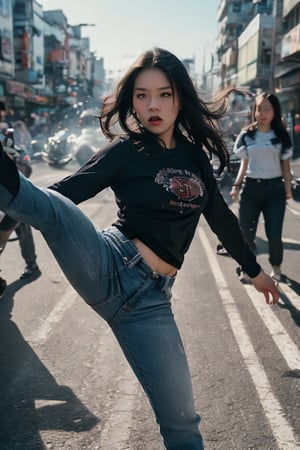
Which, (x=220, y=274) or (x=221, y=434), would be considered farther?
(x=220, y=274)

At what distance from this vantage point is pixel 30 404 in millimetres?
3531

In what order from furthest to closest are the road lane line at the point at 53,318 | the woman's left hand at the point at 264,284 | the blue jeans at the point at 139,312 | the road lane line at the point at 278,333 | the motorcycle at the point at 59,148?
1. the motorcycle at the point at 59,148
2. the road lane line at the point at 53,318
3. the road lane line at the point at 278,333
4. the woman's left hand at the point at 264,284
5. the blue jeans at the point at 139,312

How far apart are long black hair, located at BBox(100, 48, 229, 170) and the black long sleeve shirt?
15 cm

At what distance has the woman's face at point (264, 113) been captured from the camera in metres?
5.91

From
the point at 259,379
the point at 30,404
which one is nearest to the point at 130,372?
the point at 30,404

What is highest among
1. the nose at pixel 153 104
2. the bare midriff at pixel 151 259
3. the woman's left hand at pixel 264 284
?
the nose at pixel 153 104

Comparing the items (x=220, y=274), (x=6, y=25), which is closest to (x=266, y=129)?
(x=220, y=274)

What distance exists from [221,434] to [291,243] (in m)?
6.18

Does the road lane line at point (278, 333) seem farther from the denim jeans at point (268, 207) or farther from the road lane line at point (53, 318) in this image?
the road lane line at point (53, 318)

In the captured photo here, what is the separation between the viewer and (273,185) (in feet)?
20.2

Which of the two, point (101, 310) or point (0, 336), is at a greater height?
point (101, 310)

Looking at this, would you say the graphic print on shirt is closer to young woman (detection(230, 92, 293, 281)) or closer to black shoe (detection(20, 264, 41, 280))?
young woman (detection(230, 92, 293, 281))

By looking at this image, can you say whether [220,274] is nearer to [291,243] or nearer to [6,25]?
[291,243]

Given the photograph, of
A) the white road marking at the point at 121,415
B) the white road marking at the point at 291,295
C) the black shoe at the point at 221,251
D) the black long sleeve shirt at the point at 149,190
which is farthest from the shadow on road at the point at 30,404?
the black shoe at the point at 221,251
